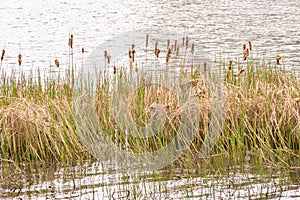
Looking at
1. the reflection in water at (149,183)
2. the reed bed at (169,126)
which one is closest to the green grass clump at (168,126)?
the reed bed at (169,126)

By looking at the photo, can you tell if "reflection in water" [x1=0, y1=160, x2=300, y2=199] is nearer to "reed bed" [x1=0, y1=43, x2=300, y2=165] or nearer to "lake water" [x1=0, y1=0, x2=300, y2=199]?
"lake water" [x1=0, y1=0, x2=300, y2=199]

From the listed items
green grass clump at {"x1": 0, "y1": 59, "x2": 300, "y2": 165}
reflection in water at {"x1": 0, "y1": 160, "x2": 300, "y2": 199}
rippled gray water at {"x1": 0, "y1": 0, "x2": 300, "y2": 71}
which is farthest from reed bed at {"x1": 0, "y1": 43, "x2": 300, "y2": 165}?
rippled gray water at {"x1": 0, "y1": 0, "x2": 300, "y2": 71}

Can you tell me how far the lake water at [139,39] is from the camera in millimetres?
4484

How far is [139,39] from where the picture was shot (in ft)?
50.8

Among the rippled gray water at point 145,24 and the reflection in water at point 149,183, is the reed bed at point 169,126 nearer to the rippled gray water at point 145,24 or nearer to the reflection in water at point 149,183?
the reflection in water at point 149,183

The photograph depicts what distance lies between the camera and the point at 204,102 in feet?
18.6

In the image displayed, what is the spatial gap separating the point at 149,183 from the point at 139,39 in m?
11.2

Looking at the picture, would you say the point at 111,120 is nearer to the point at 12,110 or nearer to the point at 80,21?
the point at 12,110

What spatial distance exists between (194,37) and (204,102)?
34.2ft

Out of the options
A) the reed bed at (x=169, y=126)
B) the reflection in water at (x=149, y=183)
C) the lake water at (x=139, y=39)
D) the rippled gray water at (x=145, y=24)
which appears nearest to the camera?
the reflection in water at (x=149, y=183)

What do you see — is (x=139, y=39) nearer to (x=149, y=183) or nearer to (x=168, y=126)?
(x=168, y=126)

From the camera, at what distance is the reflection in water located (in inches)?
172

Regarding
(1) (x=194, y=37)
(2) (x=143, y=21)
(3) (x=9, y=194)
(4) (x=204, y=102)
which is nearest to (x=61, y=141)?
(3) (x=9, y=194)

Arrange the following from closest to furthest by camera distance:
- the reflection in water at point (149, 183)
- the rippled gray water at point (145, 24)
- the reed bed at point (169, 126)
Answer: the reflection in water at point (149, 183) < the reed bed at point (169, 126) < the rippled gray water at point (145, 24)
